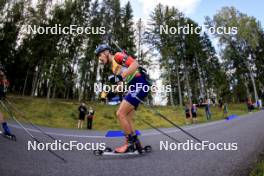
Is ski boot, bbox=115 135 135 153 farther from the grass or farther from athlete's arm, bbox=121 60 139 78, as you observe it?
the grass

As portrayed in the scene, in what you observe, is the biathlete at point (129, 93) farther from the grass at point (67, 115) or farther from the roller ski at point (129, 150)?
the grass at point (67, 115)

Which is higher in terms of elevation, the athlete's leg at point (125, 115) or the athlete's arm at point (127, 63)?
the athlete's arm at point (127, 63)

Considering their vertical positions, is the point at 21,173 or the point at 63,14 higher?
the point at 63,14

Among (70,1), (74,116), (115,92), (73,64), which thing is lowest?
(74,116)

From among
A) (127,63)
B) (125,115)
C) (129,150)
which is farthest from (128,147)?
(127,63)

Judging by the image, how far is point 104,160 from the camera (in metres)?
4.00

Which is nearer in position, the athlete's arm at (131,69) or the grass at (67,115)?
the athlete's arm at (131,69)

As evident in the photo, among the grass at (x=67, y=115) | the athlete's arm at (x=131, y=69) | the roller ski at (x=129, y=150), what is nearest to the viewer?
the athlete's arm at (x=131, y=69)

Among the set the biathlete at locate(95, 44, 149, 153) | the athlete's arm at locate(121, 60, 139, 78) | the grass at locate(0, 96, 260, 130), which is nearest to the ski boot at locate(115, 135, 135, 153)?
the biathlete at locate(95, 44, 149, 153)

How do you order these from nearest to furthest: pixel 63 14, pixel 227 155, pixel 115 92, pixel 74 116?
pixel 227 155
pixel 115 92
pixel 74 116
pixel 63 14

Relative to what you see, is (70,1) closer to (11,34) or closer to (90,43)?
(90,43)

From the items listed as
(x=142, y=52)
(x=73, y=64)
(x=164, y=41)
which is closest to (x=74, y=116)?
(x=73, y=64)

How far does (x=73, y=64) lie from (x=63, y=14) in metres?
8.78

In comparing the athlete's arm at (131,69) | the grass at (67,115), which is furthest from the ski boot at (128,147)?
the grass at (67,115)
